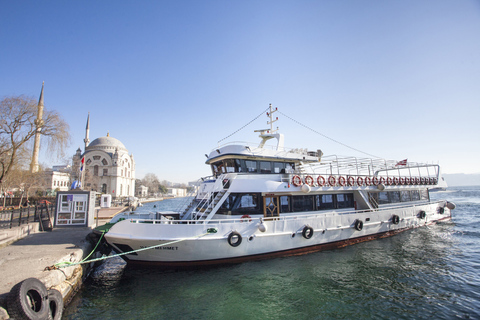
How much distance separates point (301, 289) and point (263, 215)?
4218 mm

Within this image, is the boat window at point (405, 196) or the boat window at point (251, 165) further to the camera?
the boat window at point (405, 196)

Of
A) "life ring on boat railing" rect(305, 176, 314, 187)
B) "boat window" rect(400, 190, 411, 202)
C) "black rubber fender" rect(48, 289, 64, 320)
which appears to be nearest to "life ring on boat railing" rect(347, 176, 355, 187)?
"life ring on boat railing" rect(305, 176, 314, 187)

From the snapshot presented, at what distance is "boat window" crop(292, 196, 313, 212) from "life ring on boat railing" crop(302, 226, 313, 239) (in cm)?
149

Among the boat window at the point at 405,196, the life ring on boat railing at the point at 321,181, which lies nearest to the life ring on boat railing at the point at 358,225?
the life ring on boat railing at the point at 321,181

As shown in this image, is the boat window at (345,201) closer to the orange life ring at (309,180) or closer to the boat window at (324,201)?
the boat window at (324,201)

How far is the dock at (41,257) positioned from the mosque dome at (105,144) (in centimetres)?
7002

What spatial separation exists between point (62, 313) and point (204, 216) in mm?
6009

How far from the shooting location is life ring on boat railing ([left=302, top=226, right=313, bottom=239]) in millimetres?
11922

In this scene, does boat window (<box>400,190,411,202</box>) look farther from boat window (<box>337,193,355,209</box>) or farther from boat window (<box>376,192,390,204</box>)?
boat window (<box>337,193,355,209</box>)

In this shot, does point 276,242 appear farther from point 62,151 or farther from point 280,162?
point 62,151

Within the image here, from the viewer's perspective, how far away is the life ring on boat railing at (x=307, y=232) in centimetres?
1192

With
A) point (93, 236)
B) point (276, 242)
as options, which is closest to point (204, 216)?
point (276, 242)

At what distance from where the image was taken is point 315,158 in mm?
14992

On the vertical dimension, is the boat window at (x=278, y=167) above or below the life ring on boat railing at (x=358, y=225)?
above
